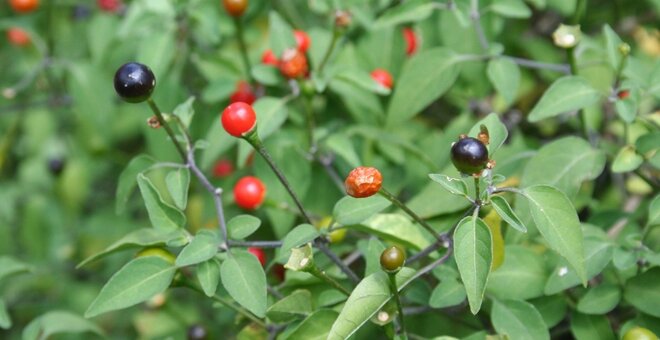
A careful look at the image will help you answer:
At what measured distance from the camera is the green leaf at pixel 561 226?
1104mm

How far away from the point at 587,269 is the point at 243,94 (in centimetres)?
89

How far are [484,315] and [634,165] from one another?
1.27 ft

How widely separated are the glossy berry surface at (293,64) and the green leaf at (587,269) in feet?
2.03

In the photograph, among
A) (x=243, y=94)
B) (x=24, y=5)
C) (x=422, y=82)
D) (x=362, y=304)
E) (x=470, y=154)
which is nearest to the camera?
(x=470, y=154)

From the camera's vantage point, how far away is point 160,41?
1818 millimetres

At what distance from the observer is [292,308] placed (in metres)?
1.28

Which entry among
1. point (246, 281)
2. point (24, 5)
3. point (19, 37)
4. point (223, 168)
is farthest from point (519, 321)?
point (19, 37)

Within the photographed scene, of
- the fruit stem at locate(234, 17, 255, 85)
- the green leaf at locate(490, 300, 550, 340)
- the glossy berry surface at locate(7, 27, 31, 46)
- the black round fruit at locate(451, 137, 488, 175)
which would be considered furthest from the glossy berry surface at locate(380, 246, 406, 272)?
the glossy berry surface at locate(7, 27, 31, 46)

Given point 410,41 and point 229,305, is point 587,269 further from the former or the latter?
point 410,41

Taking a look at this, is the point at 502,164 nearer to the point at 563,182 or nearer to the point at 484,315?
the point at 563,182

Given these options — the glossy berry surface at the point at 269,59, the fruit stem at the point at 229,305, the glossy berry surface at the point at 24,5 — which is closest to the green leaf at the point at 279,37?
the glossy berry surface at the point at 269,59

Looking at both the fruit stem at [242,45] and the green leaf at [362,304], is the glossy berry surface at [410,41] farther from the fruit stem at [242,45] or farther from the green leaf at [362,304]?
the green leaf at [362,304]

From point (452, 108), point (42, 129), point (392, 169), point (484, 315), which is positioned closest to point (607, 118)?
point (452, 108)

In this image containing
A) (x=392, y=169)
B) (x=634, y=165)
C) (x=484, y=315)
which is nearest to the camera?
(x=634, y=165)
